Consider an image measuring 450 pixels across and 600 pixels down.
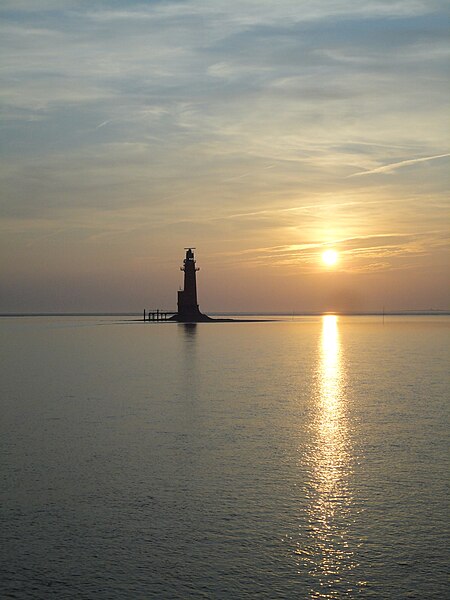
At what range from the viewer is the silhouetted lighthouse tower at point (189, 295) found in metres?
103

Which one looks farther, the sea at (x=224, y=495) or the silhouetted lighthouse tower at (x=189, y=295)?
the silhouetted lighthouse tower at (x=189, y=295)

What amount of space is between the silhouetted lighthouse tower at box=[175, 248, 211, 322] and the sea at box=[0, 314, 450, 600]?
7476 cm

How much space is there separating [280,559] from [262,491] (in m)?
3.45

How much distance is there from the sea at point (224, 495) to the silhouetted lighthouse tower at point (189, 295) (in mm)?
74757

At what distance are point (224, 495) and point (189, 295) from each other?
321 ft

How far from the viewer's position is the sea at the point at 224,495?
31.4ft

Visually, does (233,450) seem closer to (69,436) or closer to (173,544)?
(69,436)

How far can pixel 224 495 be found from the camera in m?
13.4

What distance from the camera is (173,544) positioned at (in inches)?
426

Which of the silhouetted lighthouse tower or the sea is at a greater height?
the silhouetted lighthouse tower

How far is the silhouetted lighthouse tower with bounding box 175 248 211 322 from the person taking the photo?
103250 millimetres

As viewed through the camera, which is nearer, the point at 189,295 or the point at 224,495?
the point at 224,495

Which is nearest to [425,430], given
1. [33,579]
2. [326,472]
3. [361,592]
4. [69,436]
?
[326,472]

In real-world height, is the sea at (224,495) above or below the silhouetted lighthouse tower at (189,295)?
below
